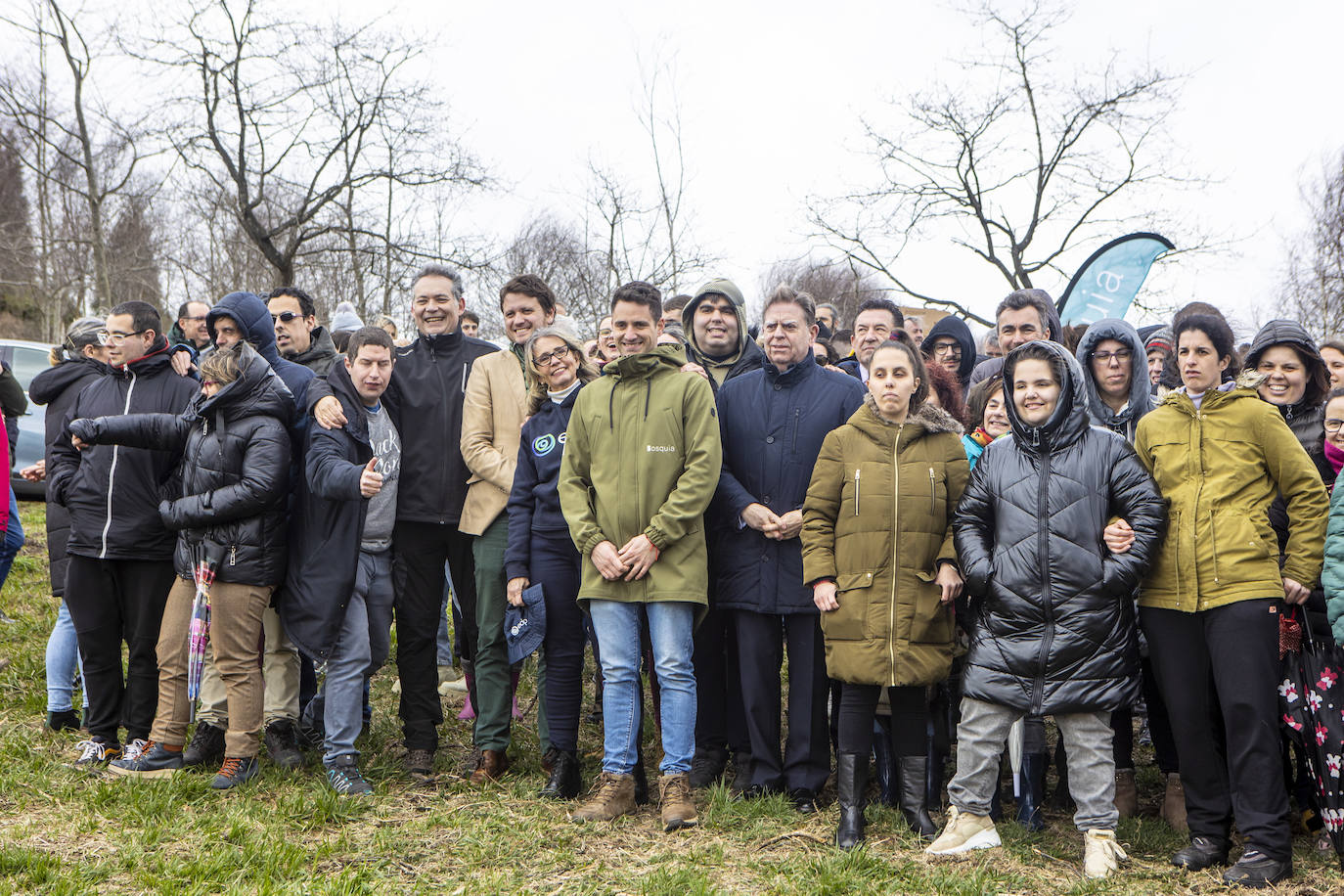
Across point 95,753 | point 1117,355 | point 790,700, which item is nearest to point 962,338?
point 1117,355

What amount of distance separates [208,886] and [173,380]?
8.86 feet

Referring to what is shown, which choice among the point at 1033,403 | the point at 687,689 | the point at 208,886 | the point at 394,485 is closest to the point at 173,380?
the point at 394,485

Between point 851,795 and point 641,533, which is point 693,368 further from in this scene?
point 851,795

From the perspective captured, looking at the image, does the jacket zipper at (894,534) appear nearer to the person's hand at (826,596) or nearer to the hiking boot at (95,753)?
the person's hand at (826,596)

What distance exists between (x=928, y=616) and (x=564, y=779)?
1869 mm

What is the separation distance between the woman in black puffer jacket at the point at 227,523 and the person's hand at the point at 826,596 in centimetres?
256

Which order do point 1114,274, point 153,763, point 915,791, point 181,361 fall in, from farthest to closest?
1. point 1114,274
2. point 181,361
3. point 153,763
4. point 915,791

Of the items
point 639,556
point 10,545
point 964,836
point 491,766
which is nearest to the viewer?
point 964,836

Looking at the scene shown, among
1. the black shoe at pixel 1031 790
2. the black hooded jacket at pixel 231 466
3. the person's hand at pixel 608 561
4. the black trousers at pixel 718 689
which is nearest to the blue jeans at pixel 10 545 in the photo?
the black hooded jacket at pixel 231 466

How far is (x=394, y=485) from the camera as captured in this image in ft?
16.6

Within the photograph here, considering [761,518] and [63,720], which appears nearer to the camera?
[761,518]

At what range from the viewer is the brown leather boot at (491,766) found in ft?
16.0

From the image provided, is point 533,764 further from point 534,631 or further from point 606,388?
point 606,388

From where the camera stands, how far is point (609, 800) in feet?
14.3
